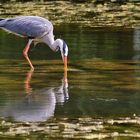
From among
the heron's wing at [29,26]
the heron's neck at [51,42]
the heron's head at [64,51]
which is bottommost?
the heron's neck at [51,42]

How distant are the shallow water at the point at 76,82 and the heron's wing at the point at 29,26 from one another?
23.5 inches

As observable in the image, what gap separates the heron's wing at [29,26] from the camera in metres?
14.4

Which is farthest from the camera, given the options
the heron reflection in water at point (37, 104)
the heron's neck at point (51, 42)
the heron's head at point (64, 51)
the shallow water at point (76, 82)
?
the heron's neck at point (51, 42)

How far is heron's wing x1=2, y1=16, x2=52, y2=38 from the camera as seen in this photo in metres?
14.4

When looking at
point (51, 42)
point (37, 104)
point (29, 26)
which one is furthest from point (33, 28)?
point (37, 104)

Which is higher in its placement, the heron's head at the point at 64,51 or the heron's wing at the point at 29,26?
the heron's wing at the point at 29,26

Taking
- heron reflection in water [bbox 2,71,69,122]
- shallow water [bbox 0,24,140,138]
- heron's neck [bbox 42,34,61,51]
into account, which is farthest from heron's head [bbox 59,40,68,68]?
heron reflection in water [bbox 2,71,69,122]

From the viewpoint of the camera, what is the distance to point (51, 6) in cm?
2877

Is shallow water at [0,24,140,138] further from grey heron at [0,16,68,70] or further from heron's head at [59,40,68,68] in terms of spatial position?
grey heron at [0,16,68,70]

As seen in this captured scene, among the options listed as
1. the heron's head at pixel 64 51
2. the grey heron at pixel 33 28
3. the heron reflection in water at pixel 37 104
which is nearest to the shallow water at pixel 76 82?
the heron reflection in water at pixel 37 104

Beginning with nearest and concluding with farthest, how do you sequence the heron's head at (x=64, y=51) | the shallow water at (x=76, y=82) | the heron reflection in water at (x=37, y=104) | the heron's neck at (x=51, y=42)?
the heron reflection in water at (x=37, y=104), the shallow water at (x=76, y=82), the heron's head at (x=64, y=51), the heron's neck at (x=51, y=42)

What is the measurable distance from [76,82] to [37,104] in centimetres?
222

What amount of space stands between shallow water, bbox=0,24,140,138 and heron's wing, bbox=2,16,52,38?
60 centimetres

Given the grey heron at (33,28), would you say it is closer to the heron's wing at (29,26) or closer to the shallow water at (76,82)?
the heron's wing at (29,26)
